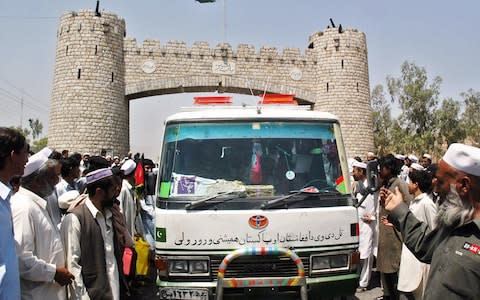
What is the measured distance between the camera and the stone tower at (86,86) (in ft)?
82.0

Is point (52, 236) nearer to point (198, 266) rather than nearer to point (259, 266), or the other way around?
point (198, 266)

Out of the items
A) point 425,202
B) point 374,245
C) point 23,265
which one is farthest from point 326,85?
point 23,265

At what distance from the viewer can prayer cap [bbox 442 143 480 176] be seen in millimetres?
2168

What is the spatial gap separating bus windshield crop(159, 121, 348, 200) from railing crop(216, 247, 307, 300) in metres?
0.59

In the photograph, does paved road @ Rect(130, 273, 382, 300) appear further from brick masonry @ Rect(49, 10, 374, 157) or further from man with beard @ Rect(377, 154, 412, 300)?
brick masonry @ Rect(49, 10, 374, 157)

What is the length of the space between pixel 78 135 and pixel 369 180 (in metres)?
23.1

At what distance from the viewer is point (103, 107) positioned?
25453mm

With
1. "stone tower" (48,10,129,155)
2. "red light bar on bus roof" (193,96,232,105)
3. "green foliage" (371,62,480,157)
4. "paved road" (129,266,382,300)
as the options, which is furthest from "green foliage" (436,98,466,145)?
"red light bar on bus roof" (193,96,232,105)

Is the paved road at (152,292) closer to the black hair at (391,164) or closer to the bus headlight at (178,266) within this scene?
the black hair at (391,164)

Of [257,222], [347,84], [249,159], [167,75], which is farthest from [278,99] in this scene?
[347,84]

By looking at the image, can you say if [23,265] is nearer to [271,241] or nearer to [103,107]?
[271,241]

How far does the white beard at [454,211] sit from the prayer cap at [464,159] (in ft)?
0.38

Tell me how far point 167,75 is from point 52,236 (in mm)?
24988

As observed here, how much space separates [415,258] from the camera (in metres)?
4.40
